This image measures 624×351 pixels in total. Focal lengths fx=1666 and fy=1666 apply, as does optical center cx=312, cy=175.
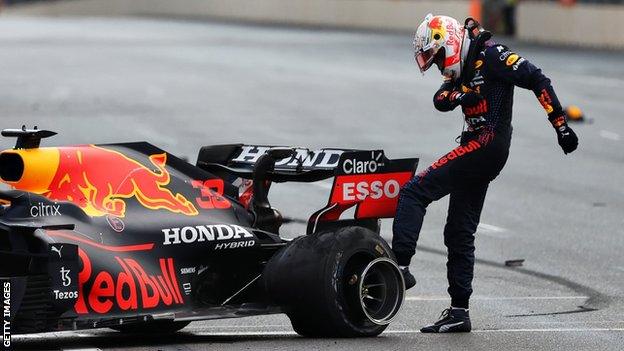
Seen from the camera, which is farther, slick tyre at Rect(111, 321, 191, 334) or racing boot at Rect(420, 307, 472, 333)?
racing boot at Rect(420, 307, 472, 333)

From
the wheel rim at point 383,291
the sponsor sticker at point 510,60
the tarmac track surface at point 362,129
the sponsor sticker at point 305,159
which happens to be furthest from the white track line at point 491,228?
the wheel rim at point 383,291

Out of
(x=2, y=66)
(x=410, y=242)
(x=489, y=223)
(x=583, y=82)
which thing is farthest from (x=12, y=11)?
(x=410, y=242)

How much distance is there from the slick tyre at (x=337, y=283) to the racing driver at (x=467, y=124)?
1.11 feet

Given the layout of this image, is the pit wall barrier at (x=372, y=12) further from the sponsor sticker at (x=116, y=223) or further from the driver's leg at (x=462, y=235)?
the sponsor sticker at (x=116, y=223)

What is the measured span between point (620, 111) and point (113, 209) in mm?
20721

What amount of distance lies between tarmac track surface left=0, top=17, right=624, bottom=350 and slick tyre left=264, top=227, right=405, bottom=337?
12 cm

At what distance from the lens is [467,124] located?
9.55 metres

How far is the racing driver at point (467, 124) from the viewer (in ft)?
30.6

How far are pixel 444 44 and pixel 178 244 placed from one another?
6.39 feet

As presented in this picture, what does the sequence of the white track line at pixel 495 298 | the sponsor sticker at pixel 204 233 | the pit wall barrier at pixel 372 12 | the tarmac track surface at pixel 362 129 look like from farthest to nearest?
the pit wall barrier at pixel 372 12 < the white track line at pixel 495 298 < the tarmac track surface at pixel 362 129 < the sponsor sticker at pixel 204 233

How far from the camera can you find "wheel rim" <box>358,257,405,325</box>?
9008mm

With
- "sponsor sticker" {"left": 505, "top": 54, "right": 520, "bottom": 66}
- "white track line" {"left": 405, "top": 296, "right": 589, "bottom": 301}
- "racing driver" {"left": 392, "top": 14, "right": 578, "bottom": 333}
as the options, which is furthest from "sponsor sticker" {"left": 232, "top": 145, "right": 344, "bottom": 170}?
"white track line" {"left": 405, "top": 296, "right": 589, "bottom": 301}

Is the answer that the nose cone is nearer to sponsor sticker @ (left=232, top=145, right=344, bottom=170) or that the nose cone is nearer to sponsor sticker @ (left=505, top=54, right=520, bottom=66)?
sponsor sticker @ (left=232, top=145, right=344, bottom=170)

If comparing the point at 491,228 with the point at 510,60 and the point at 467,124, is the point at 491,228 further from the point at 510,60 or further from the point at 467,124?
the point at 510,60
